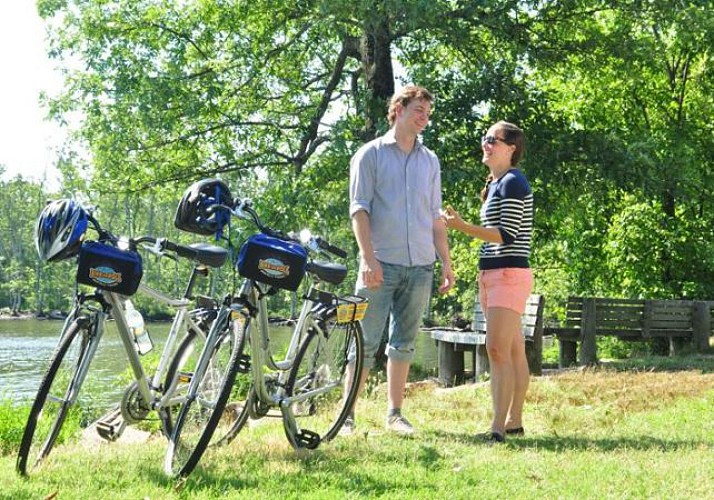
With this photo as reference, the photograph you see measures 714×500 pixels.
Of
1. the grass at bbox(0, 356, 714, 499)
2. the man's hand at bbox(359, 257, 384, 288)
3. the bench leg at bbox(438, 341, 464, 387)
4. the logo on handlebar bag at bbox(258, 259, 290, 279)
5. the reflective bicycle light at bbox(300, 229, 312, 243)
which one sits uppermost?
the reflective bicycle light at bbox(300, 229, 312, 243)

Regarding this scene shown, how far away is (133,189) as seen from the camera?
19.0 meters

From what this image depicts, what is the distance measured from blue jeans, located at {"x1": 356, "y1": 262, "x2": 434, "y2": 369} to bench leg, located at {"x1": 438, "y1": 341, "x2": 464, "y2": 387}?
733cm

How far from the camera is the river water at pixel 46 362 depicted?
703cm

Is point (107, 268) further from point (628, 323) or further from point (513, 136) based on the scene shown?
point (628, 323)

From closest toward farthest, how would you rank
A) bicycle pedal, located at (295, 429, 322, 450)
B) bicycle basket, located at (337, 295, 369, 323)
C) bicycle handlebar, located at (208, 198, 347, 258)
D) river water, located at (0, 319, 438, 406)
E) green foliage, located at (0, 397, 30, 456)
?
bicycle handlebar, located at (208, 198, 347, 258) → bicycle pedal, located at (295, 429, 322, 450) → bicycle basket, located at (337, 295, 369, 323) → river water, located at (0, 319, 438, 406) → green foliage, located at (0, 397, 30, 456)

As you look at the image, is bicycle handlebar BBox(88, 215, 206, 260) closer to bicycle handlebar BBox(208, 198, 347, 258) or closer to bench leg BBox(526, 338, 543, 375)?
bicycle handlebar BBox(208, 198, 347, 258)

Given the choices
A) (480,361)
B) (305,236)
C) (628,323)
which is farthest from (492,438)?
(628,323)

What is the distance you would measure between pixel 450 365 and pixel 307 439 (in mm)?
8113

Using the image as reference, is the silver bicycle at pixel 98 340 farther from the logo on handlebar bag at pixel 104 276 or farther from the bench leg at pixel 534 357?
the bench leg at pixel 534 357

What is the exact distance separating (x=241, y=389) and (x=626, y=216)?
44.4ft

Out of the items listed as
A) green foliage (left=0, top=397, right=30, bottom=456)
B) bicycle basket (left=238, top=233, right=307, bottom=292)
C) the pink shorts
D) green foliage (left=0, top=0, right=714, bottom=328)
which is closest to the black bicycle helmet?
bicycle basket (left=238, top=233, right=307, bottom=292)

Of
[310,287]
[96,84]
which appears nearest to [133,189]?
[96,84]

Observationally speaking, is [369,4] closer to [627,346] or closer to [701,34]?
[701,34]

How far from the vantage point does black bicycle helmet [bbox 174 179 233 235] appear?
202 inches
